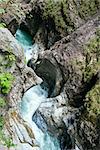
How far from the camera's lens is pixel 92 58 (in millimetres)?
10531

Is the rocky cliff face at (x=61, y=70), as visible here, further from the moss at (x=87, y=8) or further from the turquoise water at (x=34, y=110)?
the turquoise water at (x=34, y=110)

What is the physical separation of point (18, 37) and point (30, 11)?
1.18 metres

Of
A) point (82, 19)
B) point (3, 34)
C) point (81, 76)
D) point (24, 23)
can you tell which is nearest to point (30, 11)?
point (24, 23)

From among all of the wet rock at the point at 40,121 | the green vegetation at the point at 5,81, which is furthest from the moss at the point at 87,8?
the green vegetation at the point at 5,81

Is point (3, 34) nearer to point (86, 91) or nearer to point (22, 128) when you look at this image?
point (22, 128)

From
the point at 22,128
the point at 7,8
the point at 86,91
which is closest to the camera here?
the point at 22,128

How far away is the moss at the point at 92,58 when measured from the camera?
10.2 meters

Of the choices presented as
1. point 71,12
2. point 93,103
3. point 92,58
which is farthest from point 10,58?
point 71,12

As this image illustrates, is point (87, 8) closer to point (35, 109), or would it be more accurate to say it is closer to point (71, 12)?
point (71, 12)

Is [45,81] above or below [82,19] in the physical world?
below

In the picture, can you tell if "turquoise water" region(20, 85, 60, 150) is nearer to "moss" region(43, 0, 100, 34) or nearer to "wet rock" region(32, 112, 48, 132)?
"wet rock" region(32, 112, 48, 132)

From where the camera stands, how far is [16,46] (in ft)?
27.3

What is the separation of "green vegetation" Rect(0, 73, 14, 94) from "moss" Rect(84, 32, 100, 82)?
10.1 feet

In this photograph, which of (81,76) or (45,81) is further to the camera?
(45,81)
